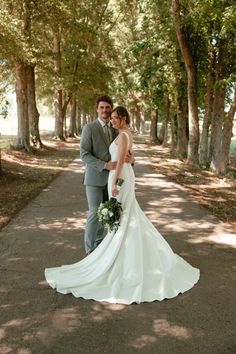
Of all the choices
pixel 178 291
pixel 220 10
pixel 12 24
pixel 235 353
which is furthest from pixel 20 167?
pixel 235 353

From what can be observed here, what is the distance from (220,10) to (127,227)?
863 centimetres

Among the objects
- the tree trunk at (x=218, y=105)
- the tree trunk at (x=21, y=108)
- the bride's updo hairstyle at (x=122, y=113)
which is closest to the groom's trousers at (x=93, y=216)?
the bride's updo hairstyle at (x=122, y=113)

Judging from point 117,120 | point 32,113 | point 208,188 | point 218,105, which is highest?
point 218,105

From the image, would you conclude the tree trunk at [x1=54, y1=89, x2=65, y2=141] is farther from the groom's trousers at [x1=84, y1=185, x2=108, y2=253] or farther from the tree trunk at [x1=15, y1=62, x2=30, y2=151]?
the groom's trousers at [x1=84, y1=185, x2=108, y2=253]

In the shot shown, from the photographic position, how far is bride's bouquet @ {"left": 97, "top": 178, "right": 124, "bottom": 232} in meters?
5.65

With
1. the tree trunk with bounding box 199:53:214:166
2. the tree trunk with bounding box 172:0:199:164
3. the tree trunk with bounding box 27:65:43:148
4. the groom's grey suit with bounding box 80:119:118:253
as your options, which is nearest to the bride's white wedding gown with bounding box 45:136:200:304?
the groom's grey suit with bounding box 80:119:118:253

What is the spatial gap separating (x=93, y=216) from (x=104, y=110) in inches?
65.2

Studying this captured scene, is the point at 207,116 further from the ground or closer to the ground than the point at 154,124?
further from the ground

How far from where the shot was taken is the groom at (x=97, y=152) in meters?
6.14

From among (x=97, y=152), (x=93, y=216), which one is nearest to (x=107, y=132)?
(x=97, y=152)

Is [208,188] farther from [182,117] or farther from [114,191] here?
[182,117]

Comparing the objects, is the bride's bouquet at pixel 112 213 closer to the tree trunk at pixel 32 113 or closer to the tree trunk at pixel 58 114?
the tree trunk at pixel 32 113

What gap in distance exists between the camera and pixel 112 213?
5.64 meters

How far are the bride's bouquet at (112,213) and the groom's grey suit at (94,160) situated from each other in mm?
568
